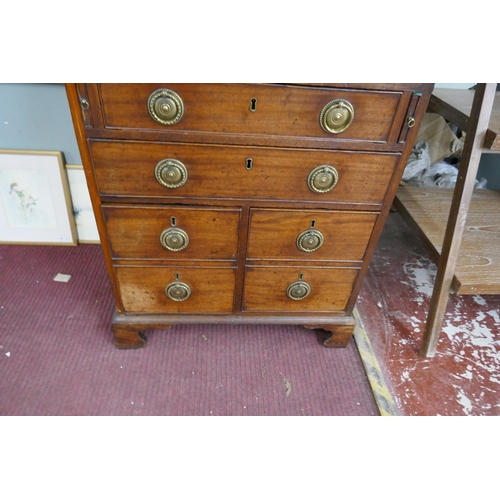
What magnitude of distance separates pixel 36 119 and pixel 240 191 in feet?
3.35

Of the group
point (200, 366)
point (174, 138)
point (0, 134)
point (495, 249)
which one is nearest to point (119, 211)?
point (174, 138)

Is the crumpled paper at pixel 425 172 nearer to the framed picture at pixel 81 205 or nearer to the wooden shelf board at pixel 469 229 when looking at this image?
the wooden shelf board at pixel 469 229

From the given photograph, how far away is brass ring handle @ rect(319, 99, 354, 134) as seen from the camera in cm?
90

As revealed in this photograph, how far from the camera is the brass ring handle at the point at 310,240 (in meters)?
Answer: 1.14

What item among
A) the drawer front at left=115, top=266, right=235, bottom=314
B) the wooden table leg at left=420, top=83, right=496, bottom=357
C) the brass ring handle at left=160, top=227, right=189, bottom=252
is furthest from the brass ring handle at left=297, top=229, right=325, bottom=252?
the wooden table leg at left=420, top=83, right=496, bottom=357

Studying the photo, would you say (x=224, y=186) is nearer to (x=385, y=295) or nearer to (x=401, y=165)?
(x=401, y=165)

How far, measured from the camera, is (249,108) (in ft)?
2.96

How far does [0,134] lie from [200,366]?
1.22 m

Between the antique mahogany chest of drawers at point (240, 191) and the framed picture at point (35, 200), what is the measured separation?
0.67 meters

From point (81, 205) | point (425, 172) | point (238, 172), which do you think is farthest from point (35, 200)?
point (425, 172)

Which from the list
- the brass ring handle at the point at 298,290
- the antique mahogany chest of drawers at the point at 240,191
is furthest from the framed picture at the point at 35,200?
the brass ring handle at the point at 298,290

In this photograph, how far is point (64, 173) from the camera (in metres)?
1.64

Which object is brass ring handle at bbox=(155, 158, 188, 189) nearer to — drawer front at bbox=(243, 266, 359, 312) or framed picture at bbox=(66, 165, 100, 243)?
drawer front at bbox=(243, 266, 359, 312)

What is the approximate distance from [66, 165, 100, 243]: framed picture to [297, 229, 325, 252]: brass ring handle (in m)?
1.01
